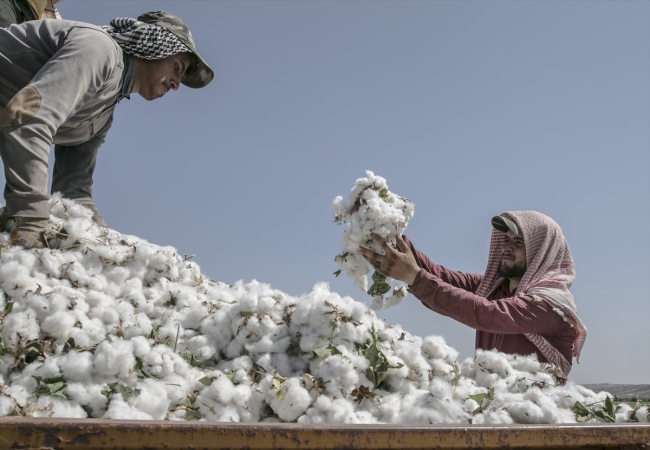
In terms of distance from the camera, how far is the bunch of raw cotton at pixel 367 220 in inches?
123

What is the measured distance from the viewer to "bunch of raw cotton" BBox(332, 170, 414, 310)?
312cm

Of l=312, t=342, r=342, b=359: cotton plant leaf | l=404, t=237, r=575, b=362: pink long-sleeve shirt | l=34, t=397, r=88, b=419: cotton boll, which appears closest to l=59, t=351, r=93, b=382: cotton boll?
l=34, t=397, r=88, b=419: cotton boll

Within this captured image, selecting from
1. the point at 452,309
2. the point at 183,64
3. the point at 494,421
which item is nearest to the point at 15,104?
the point at 183,64

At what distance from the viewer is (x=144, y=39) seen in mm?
3096

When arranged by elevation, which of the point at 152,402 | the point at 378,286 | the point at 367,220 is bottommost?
the point at 152,402

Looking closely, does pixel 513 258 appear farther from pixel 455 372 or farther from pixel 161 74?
pixel 161 74

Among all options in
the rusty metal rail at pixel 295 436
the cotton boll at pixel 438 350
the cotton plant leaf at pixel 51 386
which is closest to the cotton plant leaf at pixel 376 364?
the cotton boll at pixel 438 350

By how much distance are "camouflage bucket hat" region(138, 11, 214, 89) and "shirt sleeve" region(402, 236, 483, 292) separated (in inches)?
79.5

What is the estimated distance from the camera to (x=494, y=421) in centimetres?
203

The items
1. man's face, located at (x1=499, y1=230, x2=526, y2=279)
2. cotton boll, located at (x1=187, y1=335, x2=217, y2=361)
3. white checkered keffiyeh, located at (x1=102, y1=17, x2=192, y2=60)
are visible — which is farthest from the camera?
man's face, located at (x1=499, y1=230, x2=526, y2=279)

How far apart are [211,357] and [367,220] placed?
1.20m

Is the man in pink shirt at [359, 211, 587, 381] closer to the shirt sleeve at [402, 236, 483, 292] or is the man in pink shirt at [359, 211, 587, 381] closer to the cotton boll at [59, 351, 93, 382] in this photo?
the shirt sleeve at [402, 236, 483, 292]

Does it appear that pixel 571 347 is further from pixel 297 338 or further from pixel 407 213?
pixel 297 338

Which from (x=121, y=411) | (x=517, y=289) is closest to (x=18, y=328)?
(x=121, y=411)
